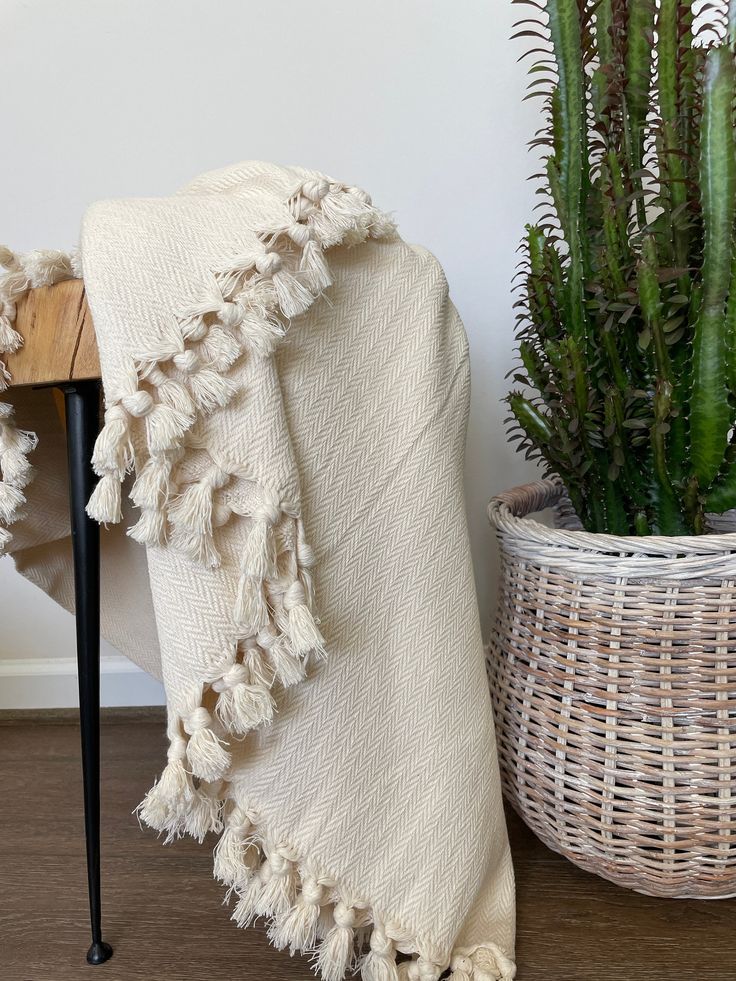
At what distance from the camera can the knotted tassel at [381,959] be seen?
2.14ft

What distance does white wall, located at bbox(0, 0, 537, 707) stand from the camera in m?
1.17

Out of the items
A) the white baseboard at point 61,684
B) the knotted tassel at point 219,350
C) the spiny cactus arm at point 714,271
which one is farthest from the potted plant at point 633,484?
the white baseboard at point 61,684

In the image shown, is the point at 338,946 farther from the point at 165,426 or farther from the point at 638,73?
the point at 638,73

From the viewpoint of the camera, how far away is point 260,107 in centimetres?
119

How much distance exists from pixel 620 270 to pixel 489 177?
49cm

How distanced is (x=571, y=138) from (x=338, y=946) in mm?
821

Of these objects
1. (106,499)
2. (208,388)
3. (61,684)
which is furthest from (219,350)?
(61,684)

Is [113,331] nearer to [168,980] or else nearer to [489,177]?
[168,980]

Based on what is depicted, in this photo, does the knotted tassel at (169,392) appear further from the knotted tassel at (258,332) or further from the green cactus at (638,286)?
the green cactus at (638,286)

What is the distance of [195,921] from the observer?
2.65 ft

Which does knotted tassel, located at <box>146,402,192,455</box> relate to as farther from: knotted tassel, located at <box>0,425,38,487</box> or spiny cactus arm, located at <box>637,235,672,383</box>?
spiny cactus arm, located at <box>637,235,672,383</box>

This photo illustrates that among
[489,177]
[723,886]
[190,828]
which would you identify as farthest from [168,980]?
[489,177]

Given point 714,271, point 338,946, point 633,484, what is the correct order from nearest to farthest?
point 338,946 → point 714,271 → point 633,484

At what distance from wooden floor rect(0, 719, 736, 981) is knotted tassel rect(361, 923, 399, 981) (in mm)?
104
